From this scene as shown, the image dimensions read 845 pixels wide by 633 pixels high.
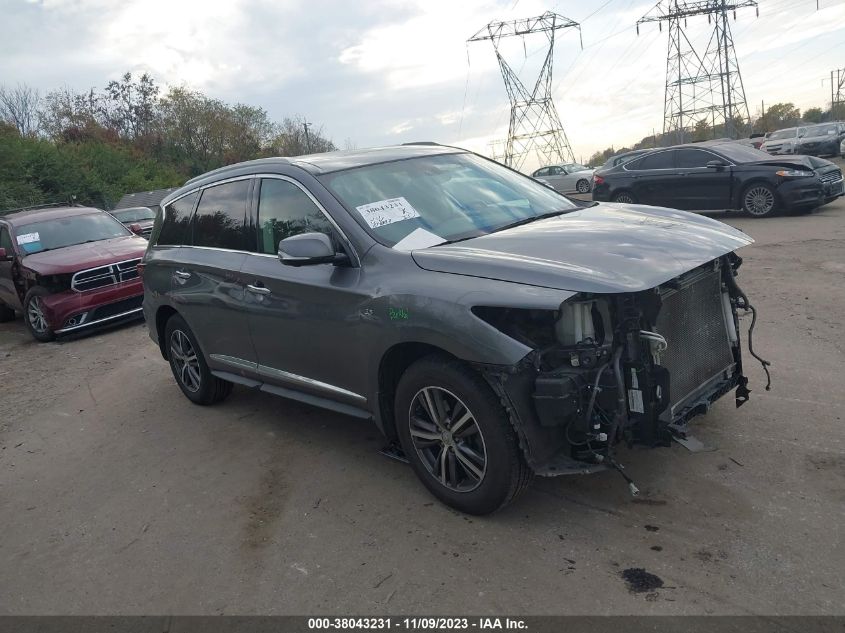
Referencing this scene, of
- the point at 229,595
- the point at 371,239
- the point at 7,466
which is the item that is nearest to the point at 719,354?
the point at 371,239

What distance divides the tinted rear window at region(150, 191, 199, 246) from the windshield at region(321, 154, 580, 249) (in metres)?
1.90

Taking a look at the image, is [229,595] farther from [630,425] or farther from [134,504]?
[630,425]

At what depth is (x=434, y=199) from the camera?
172 inches

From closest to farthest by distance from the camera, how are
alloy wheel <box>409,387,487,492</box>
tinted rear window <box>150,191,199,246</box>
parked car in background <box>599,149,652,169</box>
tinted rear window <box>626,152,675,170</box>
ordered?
alloy wheel <box>409,387,487,492</box> → tinted rear window <box>150,191,199,246</box> → tinted rear window <box>626,152,675,170</box> → parked car in background <box>599,149,652,169</box>

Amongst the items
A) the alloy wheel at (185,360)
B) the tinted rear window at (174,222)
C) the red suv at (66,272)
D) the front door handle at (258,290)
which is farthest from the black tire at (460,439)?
the red suv at (66,272)

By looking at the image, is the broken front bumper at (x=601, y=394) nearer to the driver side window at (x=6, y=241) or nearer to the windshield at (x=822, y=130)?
the driver side window at (x=6, y=241)

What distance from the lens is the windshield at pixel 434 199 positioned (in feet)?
13.4

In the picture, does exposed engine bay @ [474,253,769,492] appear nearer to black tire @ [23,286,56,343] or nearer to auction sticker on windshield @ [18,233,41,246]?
black tire @ [23,286,56,343]

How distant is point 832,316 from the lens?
6.47m

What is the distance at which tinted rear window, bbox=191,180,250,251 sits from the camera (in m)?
4.99

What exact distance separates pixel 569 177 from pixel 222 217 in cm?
2748

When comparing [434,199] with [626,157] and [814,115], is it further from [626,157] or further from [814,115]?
[814,115]

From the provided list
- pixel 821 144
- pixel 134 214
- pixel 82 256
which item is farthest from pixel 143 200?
pixel 821 144

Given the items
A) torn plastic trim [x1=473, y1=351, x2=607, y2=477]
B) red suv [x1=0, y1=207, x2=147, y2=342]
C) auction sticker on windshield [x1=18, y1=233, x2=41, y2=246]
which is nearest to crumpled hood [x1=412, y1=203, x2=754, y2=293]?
torn plastic trim [x1=473, y1=351, x2=607, y2=477]
